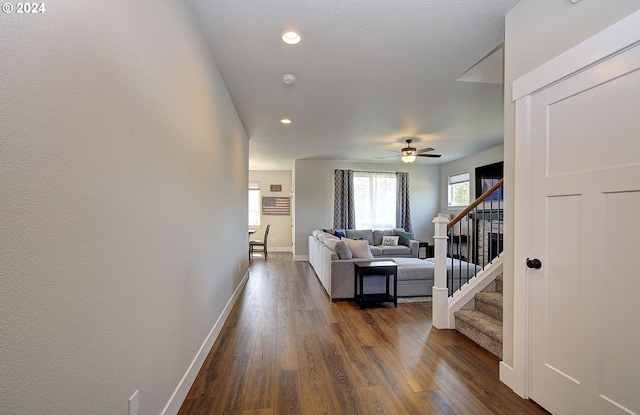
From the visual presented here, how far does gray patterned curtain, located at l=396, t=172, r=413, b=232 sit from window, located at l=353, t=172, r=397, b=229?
12 centimetres

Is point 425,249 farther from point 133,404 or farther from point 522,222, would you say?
point 133,404

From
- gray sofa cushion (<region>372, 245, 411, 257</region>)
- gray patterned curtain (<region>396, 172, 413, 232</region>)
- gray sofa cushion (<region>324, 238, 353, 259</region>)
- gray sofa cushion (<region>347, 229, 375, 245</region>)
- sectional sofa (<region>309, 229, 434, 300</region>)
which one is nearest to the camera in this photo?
sectional sofa (<region>309, 229, 434, 300</region>)

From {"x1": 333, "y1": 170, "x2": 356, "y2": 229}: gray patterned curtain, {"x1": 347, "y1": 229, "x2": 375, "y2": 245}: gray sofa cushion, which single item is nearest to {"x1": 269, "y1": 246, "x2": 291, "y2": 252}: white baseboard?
{"x1": 333, "y1": 170, "x2": 356, "y2": 229}: gray patterned curtain

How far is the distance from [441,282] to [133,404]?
2.94 metres

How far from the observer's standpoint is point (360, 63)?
271cm

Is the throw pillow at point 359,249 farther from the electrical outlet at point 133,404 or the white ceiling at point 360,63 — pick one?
the electrical outlet at point 133,404

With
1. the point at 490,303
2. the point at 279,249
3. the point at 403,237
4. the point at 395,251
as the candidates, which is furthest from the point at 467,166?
the point at 279,249

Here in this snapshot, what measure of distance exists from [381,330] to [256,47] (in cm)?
303

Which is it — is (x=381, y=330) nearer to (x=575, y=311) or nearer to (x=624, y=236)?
(x=575, y=311)

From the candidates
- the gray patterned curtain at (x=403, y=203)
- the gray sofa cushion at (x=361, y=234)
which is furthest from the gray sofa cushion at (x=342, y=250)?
the gray patterned curtain at (x=403, y=203)

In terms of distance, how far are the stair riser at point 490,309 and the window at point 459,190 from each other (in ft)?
15.1

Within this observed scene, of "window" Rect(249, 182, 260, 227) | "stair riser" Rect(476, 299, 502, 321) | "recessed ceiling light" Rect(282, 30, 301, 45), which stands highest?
"recessed ceiling light" Rect(282, 30, 301, 45)

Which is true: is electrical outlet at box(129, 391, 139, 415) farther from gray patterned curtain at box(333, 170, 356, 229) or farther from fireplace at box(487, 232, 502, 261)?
gray patterned curtain at box(333, 170, 356, 229)

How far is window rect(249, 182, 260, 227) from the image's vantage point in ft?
31.2
